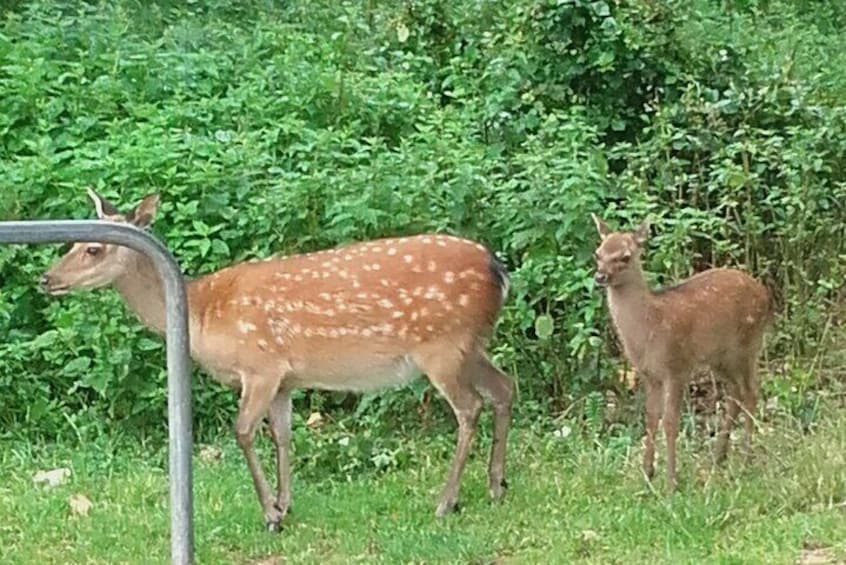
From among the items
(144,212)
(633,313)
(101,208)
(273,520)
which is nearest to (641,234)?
(633,313)

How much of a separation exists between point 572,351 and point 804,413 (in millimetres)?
1168

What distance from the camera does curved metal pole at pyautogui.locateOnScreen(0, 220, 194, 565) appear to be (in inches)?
208

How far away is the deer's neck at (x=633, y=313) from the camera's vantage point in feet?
25.1

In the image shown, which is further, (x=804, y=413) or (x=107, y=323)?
(x=107, y=323)

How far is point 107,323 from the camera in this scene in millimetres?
8938

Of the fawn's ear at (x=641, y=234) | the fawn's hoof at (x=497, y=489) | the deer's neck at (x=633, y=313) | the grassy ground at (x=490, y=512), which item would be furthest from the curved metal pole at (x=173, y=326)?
the fawn's ear at (x=641, y=234)

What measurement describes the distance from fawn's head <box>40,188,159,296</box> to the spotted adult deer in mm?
396

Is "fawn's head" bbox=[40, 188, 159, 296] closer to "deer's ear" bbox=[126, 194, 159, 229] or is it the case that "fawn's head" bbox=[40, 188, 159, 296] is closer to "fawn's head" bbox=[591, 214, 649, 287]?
"deer's ear" bbox=[126, 194, 159, 229]

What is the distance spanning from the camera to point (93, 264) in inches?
309

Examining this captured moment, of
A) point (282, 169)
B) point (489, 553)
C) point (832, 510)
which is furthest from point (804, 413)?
point (282, 169)

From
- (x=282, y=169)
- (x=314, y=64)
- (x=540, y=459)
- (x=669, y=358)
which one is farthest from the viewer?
(x=314, y=64)

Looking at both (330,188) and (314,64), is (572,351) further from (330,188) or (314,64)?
(314,64)

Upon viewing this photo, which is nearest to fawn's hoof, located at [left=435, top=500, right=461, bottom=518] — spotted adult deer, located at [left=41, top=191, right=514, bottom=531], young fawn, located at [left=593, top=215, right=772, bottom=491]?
spotted adult deer, located at [left=41, top=191, right=514, bottom=531]

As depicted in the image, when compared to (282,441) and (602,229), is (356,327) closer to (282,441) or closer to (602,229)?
(282,441)
